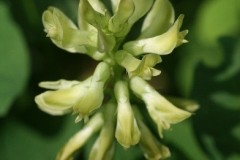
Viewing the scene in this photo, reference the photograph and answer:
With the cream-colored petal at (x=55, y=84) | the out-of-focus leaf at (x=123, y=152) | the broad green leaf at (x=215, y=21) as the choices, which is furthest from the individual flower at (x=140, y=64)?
the broad green leaf at (x=215, y=21)

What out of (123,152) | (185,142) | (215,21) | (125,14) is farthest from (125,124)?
(215,21)

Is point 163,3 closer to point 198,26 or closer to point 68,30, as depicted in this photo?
point 68,30

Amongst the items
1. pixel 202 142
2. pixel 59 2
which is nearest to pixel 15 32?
pixel 59 2

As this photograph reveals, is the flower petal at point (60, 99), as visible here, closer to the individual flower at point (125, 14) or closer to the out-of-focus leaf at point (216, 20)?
the individual flower at point (125, 14)

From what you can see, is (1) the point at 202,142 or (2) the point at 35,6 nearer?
(1) the point at 202,142

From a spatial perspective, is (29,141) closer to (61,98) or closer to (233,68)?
(61,98)

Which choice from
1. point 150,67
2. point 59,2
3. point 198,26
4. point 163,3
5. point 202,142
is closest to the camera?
point 150,67

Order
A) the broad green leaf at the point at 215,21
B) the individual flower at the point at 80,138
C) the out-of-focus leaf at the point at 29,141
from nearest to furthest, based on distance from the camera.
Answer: the individual flower at the point at 80,138
the out-of-focus leaf at the point at 29,141
the broad green leaf at the point at 215,21
